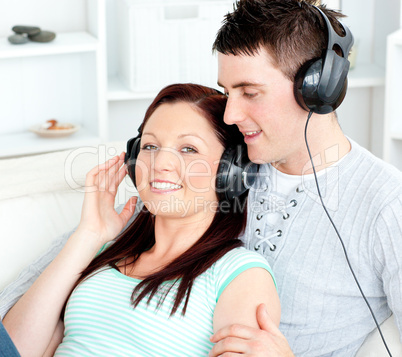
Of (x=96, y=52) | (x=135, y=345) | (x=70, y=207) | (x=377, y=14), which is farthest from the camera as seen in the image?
(x=377, y=14)

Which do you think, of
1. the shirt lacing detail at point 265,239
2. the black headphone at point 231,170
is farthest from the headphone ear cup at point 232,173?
the shirt lacing detail at point 265,239

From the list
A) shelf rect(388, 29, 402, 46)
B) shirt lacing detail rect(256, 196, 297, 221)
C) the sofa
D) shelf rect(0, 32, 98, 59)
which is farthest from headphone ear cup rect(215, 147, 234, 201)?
shelf rect(388, 29, 402, 46)

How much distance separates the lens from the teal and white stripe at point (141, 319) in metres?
1.31

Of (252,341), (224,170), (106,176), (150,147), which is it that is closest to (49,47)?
(106,176)

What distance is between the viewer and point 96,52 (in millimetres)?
2479

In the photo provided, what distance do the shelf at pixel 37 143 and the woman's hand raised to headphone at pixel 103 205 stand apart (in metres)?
0.95

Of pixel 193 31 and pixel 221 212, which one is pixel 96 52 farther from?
pixel 221 212

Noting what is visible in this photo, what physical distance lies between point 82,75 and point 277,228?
4.92 feet

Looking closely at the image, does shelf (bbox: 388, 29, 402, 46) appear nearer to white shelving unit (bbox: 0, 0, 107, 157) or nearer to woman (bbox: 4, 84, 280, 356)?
white shelving unit (bbox: 0, 0, 107, 157)

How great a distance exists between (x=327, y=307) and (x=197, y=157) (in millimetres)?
426

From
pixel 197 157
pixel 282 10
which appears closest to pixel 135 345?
pixel 197 157

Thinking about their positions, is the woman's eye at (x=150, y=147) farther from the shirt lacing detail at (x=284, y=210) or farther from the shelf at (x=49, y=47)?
the shelf at (x=49, y=47)

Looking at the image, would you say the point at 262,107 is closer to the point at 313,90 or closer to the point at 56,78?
the point at 313,90

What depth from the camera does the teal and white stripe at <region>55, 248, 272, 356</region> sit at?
1.31 meters
